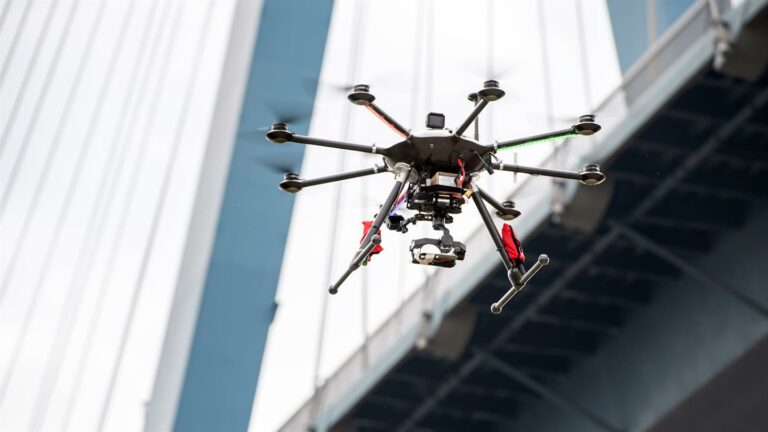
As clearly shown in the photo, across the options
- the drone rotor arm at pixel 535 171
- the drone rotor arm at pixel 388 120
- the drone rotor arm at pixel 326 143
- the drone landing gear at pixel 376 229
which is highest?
the drone rotor arm at pixel 388 120

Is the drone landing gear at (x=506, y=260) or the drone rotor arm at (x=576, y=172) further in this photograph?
the drone rotor arm at (x=576, y=172)

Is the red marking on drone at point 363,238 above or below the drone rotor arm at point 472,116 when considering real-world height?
below

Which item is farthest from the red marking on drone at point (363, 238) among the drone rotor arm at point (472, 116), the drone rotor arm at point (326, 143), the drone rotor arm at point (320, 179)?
the drone rotor arm at point (472, 116)

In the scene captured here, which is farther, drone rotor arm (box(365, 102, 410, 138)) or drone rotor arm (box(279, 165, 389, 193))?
drone rotor arm (box(279, 165, 389, 193))

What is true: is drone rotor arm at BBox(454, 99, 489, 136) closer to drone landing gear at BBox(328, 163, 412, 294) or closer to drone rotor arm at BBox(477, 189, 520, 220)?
drone landing gear at BBox(328, 163, 412, 294)


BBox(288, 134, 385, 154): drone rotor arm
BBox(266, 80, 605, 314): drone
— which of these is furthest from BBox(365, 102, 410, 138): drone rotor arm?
BBox(288, 134, 385, 154): drone rotor arm

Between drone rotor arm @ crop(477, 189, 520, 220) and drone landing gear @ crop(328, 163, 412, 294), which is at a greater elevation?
drone rotor arm @ crop(477, 189, 520, 220)

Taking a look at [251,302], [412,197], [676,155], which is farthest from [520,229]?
[412,197]

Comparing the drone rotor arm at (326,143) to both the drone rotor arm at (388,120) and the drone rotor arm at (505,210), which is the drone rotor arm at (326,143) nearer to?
the drone rotor arm at (388,120)

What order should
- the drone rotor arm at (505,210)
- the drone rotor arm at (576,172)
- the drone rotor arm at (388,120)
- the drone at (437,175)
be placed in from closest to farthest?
the drone rotor arm at (388,120) → the drone at (437,175) → the drone rotor arm at (576,172) → the drone rotor arm at (505,210)
